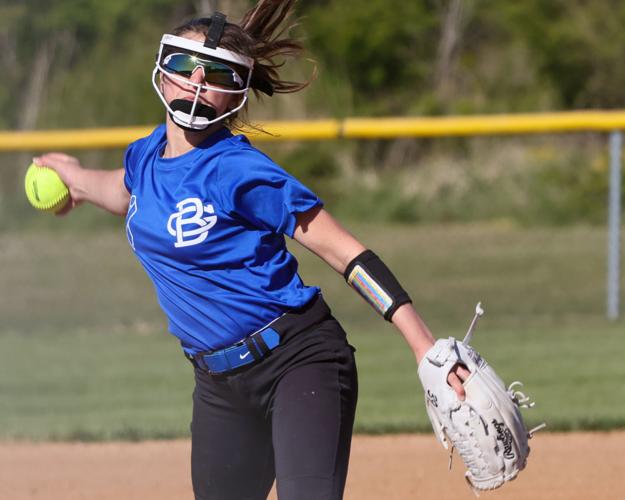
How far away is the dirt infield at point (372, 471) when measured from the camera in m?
5.67

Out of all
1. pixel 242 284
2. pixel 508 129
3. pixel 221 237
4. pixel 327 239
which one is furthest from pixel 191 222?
pixel 508 129

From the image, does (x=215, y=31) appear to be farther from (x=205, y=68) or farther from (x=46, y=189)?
(x=46, y=189)

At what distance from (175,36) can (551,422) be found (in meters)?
4.13

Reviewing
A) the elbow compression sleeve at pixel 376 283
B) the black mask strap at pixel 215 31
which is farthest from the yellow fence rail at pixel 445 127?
the elbow compression sleeve at pixel 376 283

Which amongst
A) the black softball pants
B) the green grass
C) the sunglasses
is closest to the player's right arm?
the sunglasses

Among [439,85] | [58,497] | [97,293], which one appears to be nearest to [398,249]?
[97,293]

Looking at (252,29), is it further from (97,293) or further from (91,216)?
(91,216)

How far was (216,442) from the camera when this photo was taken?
363 cm

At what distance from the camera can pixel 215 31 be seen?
3.57 metres

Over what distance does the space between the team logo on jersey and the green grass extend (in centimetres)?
380

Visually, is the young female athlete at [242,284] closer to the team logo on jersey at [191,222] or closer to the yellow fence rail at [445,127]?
the team logo on jersey at [191,222]

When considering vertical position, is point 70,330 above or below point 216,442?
below

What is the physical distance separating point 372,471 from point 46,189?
2.65 metres

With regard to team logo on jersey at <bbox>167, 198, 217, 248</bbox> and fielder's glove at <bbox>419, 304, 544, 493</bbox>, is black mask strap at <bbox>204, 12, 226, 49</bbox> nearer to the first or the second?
team logo on jersey at <bbox>167, 198, 217, 248</bbox>
